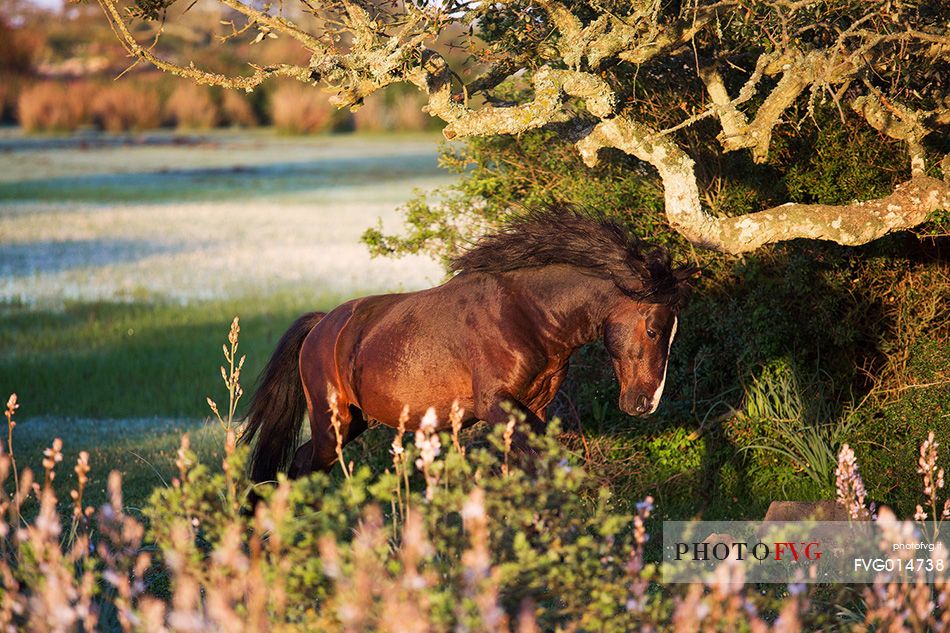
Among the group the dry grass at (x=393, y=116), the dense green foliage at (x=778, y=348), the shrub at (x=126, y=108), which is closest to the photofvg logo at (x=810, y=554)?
the dense green foliage at (x=778, y=348)

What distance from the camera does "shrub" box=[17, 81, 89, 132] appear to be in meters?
44.2

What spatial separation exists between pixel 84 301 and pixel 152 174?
17.7 metres

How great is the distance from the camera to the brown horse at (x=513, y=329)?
18.6 feet

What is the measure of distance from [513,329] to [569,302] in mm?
304

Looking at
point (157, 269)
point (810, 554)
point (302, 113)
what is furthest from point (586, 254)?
point (302, 113)

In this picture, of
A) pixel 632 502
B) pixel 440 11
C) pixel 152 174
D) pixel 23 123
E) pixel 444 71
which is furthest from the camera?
pixel 23 123

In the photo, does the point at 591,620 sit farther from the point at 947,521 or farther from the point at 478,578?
the point at 947,521

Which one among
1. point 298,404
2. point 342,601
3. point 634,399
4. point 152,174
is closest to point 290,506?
point 342,601

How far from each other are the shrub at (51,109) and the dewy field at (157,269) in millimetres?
3772

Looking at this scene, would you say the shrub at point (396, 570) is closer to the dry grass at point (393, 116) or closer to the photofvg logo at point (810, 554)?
the photofvg logo at point (810, 554)

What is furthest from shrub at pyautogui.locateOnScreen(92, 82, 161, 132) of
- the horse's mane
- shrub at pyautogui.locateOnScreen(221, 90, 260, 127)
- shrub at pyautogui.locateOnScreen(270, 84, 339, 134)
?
the horse's mane

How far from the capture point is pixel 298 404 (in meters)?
7.02

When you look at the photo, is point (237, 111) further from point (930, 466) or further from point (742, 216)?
point (930, 466)

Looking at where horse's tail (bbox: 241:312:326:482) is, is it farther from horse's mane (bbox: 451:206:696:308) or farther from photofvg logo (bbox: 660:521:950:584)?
photofvg logo (bbox: 660:521:950:584)
